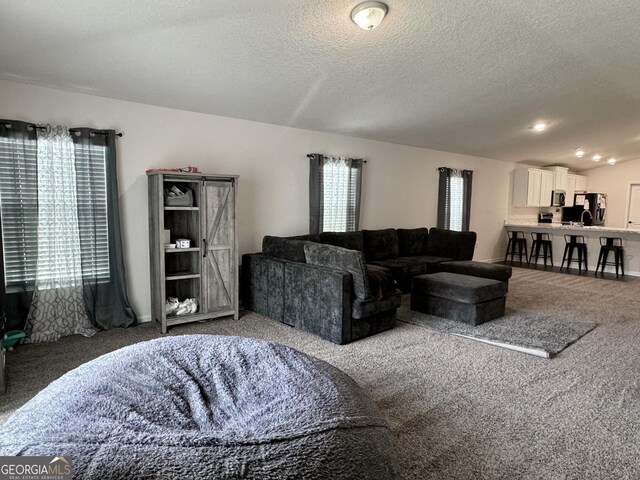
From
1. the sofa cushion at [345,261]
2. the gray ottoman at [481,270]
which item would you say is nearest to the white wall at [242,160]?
the sofa cushion at [345,261]

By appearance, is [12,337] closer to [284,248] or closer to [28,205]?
[28,205]

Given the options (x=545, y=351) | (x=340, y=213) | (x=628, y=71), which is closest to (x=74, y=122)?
(x=340, y=213)

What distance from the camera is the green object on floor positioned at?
3.32m

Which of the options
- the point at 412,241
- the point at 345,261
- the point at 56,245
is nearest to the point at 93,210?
the point at 56,245

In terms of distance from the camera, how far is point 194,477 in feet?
3.27

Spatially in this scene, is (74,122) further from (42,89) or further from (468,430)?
(468,430)

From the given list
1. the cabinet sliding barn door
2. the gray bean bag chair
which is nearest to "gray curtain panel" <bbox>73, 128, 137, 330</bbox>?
the cabinet sliding barn door

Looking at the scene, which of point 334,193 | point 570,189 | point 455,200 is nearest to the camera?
point 334,193

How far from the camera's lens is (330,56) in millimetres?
3467

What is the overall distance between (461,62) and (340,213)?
2.86m

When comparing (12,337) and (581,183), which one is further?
(581,183)

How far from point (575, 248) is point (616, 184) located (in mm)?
4022

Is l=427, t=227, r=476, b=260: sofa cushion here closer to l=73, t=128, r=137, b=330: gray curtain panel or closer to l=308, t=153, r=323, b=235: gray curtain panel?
l=308, t=153, r=323, b=235: gray curtain panel

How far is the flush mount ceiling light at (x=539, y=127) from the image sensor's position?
6.24 meters
